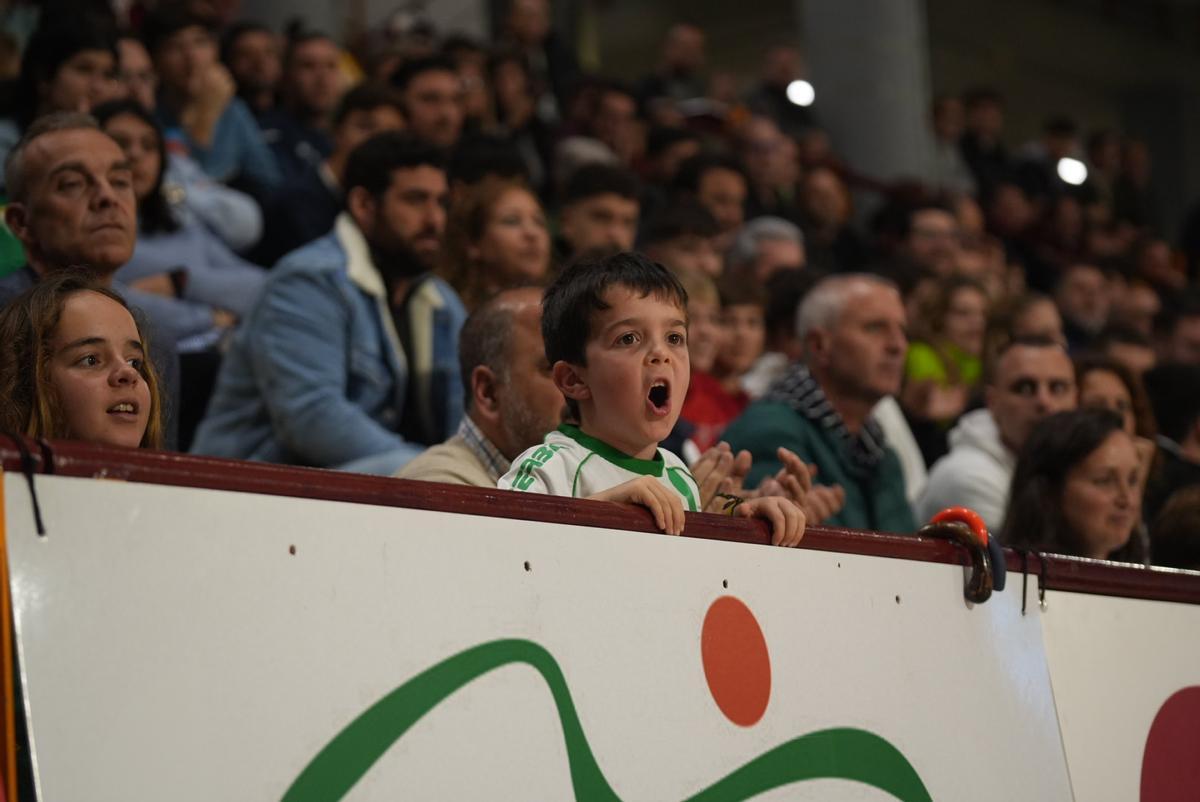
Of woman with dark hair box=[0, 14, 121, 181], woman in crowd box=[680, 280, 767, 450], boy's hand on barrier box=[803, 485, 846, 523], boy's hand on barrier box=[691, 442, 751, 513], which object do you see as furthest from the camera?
woman in crowd box=[680, 280, 767, 450]

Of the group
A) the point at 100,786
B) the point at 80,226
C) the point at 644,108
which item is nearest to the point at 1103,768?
the point at 100,786

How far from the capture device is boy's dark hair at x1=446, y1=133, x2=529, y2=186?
4.98m

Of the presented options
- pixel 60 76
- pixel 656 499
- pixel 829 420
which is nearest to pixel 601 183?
pixel 829 420

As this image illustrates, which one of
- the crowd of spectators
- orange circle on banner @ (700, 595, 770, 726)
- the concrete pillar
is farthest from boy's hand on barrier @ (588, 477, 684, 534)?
the concrete pillar

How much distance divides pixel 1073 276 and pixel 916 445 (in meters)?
3.22

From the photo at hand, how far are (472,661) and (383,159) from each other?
8.64 ft

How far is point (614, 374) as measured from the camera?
8.53ft

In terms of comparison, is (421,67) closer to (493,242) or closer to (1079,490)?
(493,242)

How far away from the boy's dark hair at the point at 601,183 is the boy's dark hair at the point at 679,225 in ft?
0.97

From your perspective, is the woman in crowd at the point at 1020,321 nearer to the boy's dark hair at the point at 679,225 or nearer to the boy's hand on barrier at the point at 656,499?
the boy's dark hair at the point at 679,225

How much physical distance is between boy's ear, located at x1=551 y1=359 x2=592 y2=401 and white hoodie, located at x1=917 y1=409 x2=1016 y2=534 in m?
2.11

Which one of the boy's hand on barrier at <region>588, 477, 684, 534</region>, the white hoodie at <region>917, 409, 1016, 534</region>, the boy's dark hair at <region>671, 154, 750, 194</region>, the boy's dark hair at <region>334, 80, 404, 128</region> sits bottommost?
the boy's hand on barrier at <region>588, 477, 684, 534</region>

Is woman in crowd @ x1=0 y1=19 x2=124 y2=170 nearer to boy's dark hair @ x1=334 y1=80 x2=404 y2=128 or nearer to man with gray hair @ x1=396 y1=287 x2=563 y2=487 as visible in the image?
boy's dark hair @ x1=334 y1=80 x2=404 y2=128

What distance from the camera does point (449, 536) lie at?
2.04 metres
